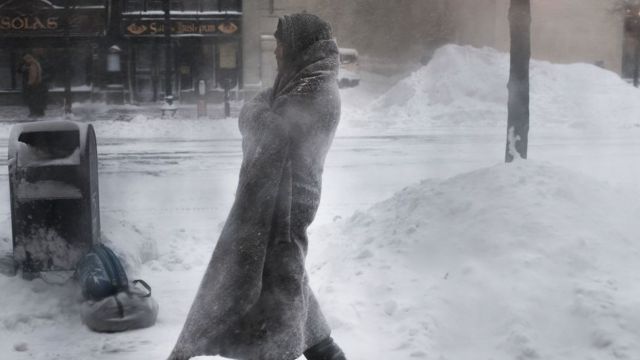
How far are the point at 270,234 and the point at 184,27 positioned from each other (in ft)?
90.2

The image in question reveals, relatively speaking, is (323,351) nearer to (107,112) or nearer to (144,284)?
(144,284)

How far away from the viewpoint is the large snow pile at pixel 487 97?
2295 centimetres

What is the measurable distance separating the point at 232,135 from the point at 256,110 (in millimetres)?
16573

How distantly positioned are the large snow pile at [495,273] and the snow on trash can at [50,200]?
1975mm

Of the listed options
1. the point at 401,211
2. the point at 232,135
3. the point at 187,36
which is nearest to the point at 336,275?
the point at 401,211

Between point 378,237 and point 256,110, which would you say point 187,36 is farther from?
point 256,110

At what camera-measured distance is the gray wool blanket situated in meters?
3.54

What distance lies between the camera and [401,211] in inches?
290

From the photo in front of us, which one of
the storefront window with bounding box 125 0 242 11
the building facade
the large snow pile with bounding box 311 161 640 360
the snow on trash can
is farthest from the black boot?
the storefront window with bounding box 125 0 242 11

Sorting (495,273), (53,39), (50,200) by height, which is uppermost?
(53,39)

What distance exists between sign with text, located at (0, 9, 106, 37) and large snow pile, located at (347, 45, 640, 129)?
1122 cm

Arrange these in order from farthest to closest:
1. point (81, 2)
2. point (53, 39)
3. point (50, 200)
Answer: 1. point (81, 2)
2. point (53, 39)
3. point (50, 200)

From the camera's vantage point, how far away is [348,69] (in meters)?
30.1

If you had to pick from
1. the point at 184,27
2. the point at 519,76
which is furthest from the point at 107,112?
the point at 519,76
